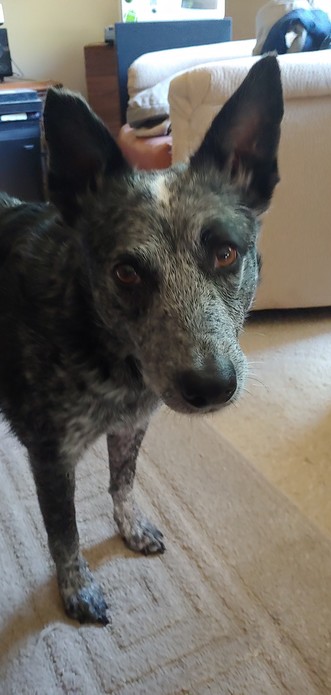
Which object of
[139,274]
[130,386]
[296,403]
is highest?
[139,274]

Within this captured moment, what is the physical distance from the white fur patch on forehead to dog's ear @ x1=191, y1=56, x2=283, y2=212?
8 cm

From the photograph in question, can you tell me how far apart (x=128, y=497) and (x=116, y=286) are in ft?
2.29

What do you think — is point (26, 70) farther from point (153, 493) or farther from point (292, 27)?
point (153, 493)

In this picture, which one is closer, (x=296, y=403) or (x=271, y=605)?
(x=271, y=605)

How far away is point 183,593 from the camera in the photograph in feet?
4.54

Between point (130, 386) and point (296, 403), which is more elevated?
point (130, 386)

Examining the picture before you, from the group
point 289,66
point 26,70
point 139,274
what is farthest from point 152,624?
point 26,70

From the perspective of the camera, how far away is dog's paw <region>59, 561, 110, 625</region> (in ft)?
4.35

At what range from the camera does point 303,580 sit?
1414mm

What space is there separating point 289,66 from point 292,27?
2.14ft

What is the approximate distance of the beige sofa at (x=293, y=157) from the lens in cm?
208

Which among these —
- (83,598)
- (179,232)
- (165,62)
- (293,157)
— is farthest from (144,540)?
(165,62)

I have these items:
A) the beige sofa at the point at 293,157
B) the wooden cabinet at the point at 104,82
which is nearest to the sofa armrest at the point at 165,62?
the wooden cabinet at the point at 104,82

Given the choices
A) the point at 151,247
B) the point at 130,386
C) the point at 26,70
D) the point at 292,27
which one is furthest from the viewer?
the point at 26,70
